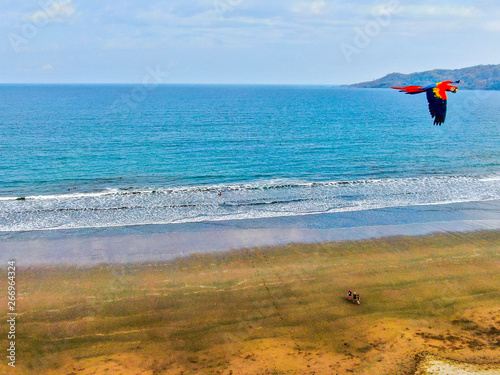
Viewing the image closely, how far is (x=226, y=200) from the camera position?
4006 centimetres

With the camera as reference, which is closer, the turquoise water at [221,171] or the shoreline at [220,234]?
the shoreline at [220,234]

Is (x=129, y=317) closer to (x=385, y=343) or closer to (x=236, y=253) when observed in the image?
(x=236, y=253)

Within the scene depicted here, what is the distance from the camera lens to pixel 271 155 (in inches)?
2303

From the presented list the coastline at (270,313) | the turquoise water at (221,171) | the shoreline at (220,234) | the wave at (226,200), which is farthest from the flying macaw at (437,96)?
the turquoise water at (221,171)

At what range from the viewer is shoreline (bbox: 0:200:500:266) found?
2817cm

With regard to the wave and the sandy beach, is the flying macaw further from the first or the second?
the wave

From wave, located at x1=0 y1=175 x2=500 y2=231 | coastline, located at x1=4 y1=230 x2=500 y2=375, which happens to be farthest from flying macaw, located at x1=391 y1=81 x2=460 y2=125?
wave, located at x1=0 y1=175 x2=500 y2=231

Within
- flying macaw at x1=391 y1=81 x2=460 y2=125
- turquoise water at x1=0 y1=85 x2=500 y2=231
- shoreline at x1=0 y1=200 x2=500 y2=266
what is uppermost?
flying macaw at x1=391 y1=81 x2=460 y2=125

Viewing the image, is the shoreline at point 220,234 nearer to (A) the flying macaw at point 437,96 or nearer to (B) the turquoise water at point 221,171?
(B) the turquoise water at point 221,171

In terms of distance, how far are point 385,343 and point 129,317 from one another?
13674 mm

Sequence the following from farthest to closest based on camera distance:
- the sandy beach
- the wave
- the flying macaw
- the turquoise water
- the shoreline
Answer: the turquoise water < the wave < the shoreline < the sandy beach < the flying macaw

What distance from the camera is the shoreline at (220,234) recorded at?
92.4ft

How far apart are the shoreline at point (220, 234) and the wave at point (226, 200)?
5.51 ft

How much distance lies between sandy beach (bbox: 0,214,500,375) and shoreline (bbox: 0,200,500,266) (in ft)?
4.54
